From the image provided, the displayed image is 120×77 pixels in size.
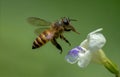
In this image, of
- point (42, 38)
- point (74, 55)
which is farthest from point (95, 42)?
point (42, 38)

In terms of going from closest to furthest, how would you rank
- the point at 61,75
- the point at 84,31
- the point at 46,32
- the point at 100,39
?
the point at 100,39, the point at 46,32, the point at 61,75, the point at 84,31

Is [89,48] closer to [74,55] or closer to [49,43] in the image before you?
[74,55]

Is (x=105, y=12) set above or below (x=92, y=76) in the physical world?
above

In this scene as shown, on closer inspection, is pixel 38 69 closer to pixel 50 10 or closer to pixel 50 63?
pixel 50 63

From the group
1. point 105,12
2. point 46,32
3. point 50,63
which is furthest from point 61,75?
point 46,32

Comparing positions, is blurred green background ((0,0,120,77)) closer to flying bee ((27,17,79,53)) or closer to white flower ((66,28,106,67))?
flying bee ((27,17,79,53))

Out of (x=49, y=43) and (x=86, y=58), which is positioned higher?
(x=86, y=58)
